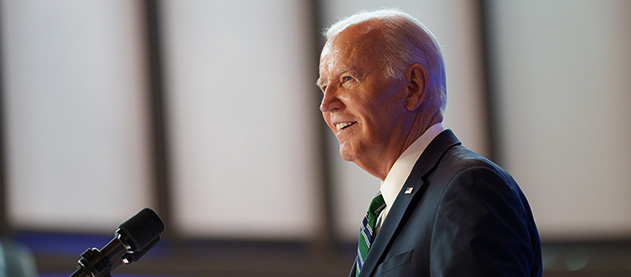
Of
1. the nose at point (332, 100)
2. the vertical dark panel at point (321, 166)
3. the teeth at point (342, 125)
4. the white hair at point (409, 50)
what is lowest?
the vertical dark panel at point (321, 166)

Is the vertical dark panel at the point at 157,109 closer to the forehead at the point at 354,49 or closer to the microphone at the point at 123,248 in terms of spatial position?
the forehead at the point at 354,49

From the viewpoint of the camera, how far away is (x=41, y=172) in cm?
480

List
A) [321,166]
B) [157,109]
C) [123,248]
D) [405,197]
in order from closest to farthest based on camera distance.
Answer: [123,248], [405,197], [321,166], [157,109]

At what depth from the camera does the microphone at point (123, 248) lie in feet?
4.19

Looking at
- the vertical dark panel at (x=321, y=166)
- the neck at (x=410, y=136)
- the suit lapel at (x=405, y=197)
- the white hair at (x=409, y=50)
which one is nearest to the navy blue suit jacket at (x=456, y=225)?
the suit lapel at (x=405, y=197)

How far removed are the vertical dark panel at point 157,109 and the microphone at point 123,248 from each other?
324 cm

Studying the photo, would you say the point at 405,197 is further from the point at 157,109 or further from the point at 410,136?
the point at 157,109

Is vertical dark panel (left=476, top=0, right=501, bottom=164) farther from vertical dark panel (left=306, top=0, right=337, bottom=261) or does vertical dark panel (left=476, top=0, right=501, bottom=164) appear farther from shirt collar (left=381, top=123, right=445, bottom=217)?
shirt collar (left=381, top=123, right=445, bottom=217)

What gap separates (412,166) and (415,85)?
0.22 meters

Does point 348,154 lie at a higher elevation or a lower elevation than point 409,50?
lower

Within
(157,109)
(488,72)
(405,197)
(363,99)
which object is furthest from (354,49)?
(157,109)

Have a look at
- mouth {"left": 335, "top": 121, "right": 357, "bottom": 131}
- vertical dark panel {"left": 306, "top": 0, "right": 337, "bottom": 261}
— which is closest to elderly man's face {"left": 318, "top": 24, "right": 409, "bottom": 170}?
mouth {"left": 335, "top": 121, "right": 357, "bottom": 131}

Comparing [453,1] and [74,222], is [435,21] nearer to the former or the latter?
[453,1]

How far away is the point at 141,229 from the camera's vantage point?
1354 mm
